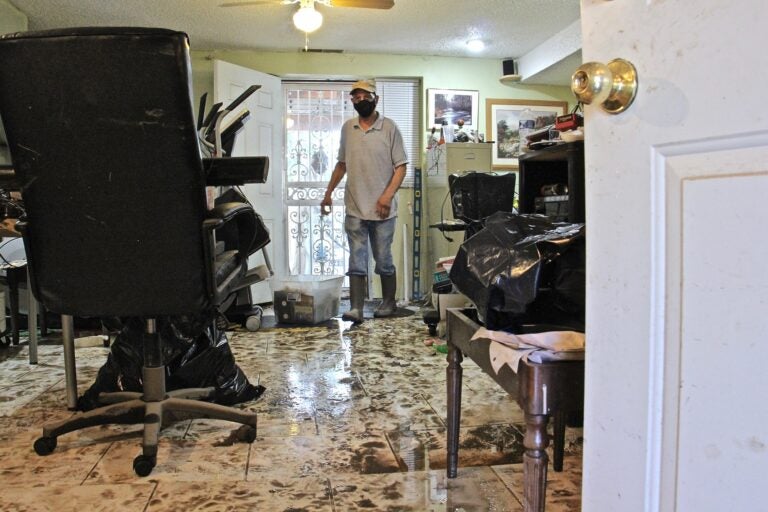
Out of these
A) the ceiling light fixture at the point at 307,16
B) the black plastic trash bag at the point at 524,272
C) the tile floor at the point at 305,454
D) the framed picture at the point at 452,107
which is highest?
the ceiling light fixture at the point at 307,16

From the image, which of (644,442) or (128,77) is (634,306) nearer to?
(644,442)

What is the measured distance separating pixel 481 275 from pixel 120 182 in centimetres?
91

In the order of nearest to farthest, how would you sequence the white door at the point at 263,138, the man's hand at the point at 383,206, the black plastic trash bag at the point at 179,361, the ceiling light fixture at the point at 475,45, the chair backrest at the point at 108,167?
the chair backrest at the point at 108,167
the black plastic trash bag at the point at 179,361
the man's hand at the point at 383,206
the white door at the point at 263,138
the ceiling light fixture at the point at 475,45

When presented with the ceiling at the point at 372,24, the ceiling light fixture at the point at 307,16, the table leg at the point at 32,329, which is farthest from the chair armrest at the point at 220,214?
Answer: the ceiling at the point at 372,24

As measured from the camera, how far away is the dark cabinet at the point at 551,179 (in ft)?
6.00

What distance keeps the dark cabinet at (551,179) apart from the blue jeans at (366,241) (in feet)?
5.48

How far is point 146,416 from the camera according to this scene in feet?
5.24

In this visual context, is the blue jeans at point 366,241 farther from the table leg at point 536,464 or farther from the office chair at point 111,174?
the table leg at point 536,464

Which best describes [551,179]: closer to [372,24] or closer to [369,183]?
[369,183]

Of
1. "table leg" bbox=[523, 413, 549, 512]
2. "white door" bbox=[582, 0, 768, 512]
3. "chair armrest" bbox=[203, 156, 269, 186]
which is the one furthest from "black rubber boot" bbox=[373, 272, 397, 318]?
"white door" bbox=[582, 0, 768, 512]

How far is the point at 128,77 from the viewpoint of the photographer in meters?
1.31

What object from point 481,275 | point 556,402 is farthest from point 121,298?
point 556,402

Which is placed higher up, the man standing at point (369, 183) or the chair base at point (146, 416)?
the man standing at point (369, 183)

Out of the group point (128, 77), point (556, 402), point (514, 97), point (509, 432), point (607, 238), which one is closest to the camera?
point (607, 238)
